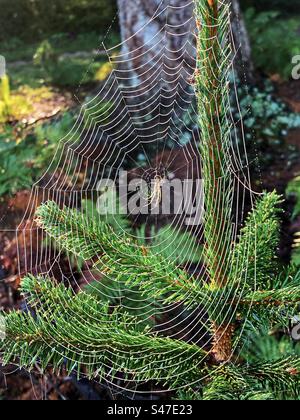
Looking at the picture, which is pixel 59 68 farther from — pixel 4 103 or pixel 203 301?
pixel 203 301

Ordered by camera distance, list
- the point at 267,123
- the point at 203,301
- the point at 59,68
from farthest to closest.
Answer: the point at 59,68, the point at 267,123, the point at 203,301

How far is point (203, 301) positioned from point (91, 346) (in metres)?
0.24

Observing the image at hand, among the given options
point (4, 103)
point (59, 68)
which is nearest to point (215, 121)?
point (4, 103)

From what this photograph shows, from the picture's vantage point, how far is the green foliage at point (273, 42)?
418 cm

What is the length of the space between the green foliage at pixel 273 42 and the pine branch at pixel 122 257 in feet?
10.7

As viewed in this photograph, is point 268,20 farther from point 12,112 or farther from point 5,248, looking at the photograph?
point 5,248

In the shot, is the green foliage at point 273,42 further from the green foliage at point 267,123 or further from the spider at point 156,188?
the spider at point 156,188

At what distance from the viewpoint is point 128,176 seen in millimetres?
2848

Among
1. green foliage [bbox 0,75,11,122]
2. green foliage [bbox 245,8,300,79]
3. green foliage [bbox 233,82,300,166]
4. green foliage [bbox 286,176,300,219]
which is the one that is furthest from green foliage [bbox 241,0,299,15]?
green foliage [bbox 286,176,300,219]

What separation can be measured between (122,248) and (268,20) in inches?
177

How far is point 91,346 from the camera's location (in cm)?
100

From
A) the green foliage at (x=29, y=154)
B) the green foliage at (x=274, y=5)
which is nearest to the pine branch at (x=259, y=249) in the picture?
the green foliage at (x=29, y=154)

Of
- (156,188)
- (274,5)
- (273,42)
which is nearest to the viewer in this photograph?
(156,188)

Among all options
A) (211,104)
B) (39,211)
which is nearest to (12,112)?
(39,211)
